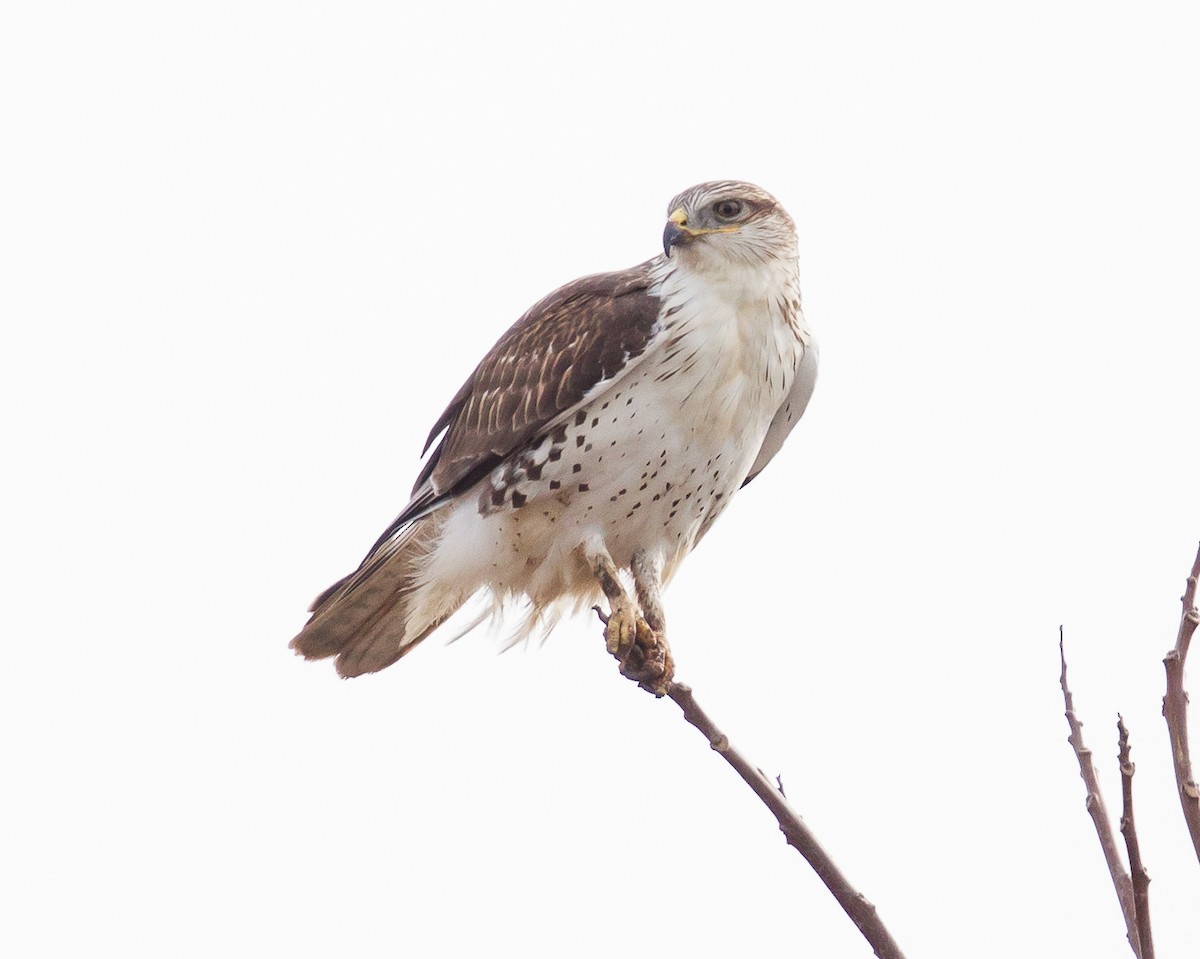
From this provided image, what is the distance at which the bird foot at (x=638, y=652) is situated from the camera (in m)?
5.01

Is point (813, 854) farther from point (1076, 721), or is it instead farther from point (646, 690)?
point (646, 690)

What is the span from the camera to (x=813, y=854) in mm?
3410

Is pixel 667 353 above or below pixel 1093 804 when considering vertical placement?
above

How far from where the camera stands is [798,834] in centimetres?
343

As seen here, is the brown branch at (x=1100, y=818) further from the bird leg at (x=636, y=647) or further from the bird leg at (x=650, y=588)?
the bird leg at (x=650, y=588)

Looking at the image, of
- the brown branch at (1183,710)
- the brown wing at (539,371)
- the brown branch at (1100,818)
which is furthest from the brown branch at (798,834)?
the brown wing at (539,371)

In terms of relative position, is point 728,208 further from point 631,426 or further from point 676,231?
point 631,426

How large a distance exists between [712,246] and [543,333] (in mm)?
786

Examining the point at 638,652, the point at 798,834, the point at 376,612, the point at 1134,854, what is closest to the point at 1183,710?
the point at 1134,854

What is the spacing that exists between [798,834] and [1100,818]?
745 mm

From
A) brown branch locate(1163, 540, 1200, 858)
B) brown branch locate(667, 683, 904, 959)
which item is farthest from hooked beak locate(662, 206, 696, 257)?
brown branch locate(1163, 540, 1200, 858)

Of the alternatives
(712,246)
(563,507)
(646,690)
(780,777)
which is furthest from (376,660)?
(780,777)

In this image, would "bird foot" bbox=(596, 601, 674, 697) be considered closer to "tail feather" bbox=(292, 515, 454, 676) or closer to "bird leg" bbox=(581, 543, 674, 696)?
"bird leg" bbox=(581, 543, 674, 696)

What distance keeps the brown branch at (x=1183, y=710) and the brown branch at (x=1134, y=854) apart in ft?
0.31
